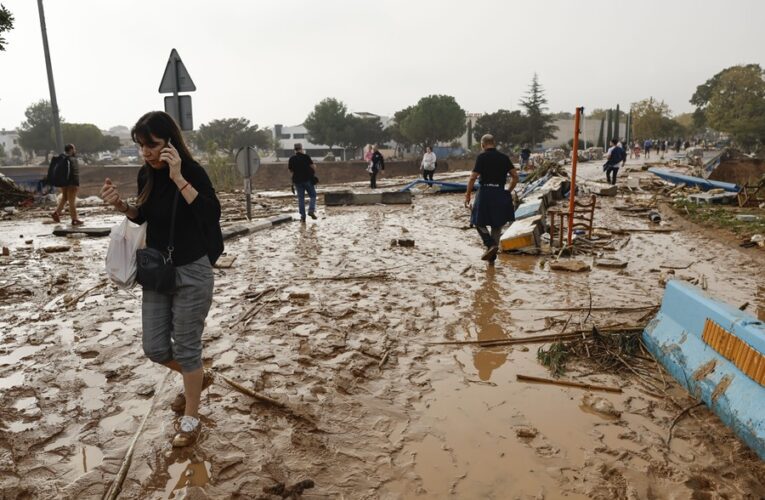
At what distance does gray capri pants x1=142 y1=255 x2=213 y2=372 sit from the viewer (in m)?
2.66

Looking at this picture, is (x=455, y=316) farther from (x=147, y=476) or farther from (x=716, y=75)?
(x=716, y=75)

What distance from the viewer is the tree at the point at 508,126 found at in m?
66.7

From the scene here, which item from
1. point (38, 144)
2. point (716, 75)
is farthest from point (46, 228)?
point (716, 75)

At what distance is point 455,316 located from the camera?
487 centimetres

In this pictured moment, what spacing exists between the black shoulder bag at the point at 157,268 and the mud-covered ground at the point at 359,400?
0.89 metres

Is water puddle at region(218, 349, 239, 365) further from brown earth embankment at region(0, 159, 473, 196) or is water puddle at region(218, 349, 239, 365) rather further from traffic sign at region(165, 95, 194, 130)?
brown earth embankment at region(0, 159, 473, 196)

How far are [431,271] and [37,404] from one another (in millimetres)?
4568

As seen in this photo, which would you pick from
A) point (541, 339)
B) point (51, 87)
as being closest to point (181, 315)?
point (541, 339)

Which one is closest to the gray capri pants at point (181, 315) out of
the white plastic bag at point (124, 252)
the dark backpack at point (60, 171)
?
the white plastic bag at point (124, 252)

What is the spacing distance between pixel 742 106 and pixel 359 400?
2335 inches

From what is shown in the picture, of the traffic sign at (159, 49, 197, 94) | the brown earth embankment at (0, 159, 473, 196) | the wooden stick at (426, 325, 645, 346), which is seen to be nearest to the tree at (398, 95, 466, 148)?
the brown earth embankment at (0, 159, 473, 196)

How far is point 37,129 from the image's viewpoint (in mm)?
68062

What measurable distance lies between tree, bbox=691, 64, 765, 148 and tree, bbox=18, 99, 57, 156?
7980 cm

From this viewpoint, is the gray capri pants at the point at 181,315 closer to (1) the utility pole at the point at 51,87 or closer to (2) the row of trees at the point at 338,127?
(1) the utility pole at the point at 51,87
